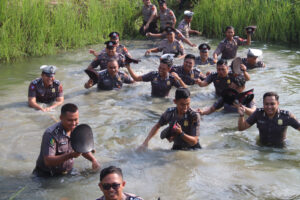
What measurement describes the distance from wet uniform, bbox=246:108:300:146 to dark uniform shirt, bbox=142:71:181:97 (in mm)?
2803

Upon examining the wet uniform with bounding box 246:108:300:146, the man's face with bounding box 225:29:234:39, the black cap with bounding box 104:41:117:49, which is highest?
the man's face with bounding box 225:29:234:39

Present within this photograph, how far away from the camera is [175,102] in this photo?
20.0 ft

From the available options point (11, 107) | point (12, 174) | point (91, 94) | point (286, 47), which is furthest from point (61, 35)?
point (12, 174)

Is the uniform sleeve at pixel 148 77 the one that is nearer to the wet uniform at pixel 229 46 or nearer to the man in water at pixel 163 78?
the man in water at pixel 163 78

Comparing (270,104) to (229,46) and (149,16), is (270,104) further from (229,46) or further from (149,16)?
(149,16)

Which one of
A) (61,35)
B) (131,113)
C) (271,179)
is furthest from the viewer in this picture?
(61,35)

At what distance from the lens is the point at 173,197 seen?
515 cm

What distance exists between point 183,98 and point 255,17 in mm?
9781

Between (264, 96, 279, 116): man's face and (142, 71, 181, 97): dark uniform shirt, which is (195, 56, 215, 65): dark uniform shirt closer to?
(142, 71, 181, 97): dark uniform shirt

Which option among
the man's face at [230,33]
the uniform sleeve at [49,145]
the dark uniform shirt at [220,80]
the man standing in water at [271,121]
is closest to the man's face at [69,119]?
the uniform sleeve at [49,145]

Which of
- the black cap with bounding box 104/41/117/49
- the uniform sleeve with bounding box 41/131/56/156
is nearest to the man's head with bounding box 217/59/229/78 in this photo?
the black cap with bounding box 104/41/117/49

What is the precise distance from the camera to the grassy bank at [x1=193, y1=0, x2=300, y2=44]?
14.1 m

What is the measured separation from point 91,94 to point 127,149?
3.38 metres

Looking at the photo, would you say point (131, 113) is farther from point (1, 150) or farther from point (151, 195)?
point (151, 195)
